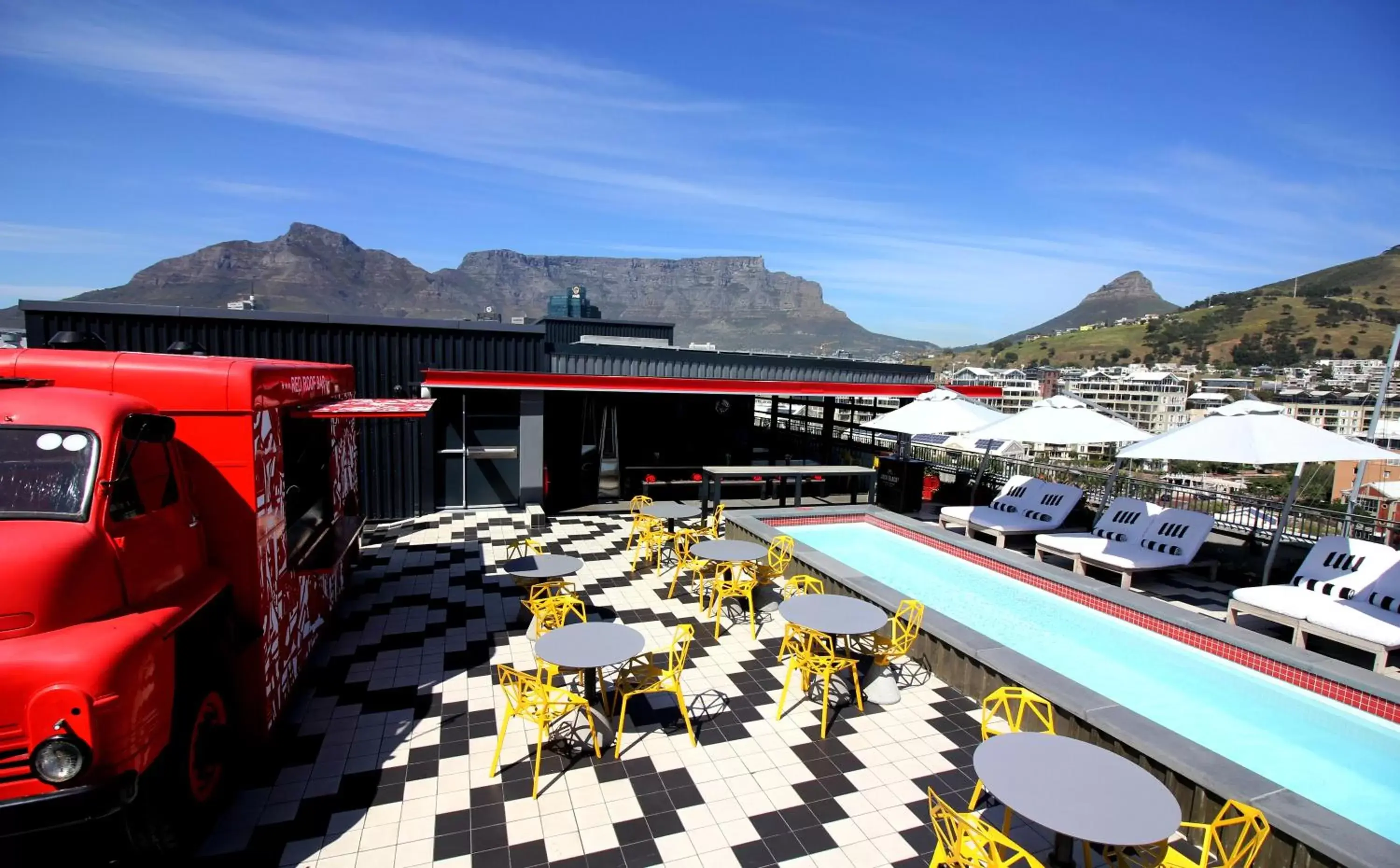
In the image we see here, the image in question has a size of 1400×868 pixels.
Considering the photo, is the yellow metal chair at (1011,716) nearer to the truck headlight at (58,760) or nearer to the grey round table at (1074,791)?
the grey round table at (1074,791)

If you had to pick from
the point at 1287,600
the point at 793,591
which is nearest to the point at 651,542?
the point at 793,591

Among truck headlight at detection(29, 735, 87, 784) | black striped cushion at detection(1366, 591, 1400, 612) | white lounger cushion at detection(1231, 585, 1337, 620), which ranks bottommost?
white lounger cushion at detection(1231, 585, 1337, 620)

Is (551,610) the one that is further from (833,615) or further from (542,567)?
(833,615)

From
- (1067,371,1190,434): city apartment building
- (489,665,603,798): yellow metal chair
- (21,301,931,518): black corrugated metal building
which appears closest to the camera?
(489,665,603,798): yellow metal chair

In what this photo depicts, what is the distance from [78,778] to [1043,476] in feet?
43.5

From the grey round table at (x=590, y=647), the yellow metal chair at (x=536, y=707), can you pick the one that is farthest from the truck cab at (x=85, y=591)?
the grey round table at (x=590, y=647)

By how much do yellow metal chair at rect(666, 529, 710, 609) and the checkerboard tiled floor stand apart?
100 cm

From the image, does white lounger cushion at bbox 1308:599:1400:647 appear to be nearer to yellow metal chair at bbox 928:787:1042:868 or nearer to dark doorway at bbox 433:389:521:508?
yellow metal chair at bbox 928:787:1042:868

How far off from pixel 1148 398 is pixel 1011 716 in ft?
318

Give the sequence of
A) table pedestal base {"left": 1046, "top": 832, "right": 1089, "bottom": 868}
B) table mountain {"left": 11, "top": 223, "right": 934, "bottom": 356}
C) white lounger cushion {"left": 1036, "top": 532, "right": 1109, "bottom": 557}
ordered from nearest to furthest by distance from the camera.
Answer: table pedestal base {"left": 1046, "top": 832, "right": 1089, "bottom": 868} → white lounger cushion {"left": 1036, "top": 532, "right": 1109, "bottom": 557} → table mountain {"left": 11, "top": 223, "right": 934, "bottom": 356}

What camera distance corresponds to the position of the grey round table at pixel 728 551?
7082 millimetres

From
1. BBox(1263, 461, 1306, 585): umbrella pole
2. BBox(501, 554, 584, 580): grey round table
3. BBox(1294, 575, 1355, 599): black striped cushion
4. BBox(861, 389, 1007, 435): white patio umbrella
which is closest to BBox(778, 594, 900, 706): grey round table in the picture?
BBox(501, 554, 584, 580): grey round table

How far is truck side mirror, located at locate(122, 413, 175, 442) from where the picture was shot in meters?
3.23

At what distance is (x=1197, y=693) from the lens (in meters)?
5.82
